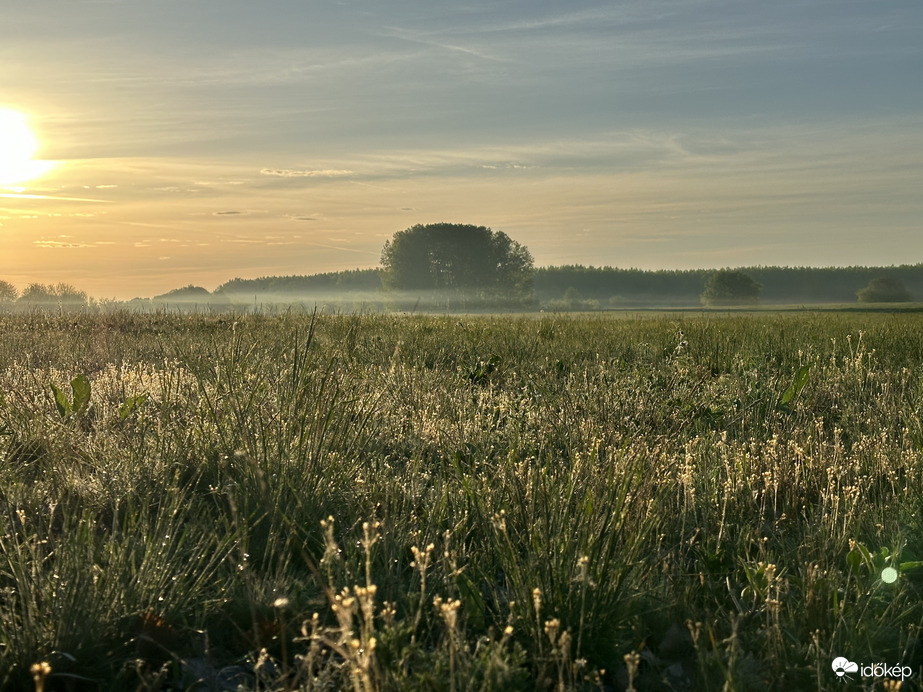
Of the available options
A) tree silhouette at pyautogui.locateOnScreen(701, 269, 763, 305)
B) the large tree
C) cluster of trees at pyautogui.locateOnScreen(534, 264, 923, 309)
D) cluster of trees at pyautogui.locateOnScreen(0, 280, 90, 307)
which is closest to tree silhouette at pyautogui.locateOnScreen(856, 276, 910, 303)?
tree silhouette at pyautogui.locateOnScreen(701, 269, 763, 305)

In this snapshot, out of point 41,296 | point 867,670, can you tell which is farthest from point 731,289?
point 867,670

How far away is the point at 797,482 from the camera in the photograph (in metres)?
3.92

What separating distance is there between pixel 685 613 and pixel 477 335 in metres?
8.72

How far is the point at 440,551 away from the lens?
10.2 ft

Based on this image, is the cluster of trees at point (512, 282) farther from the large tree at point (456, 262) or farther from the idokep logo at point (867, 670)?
the idokep logo at point (867, 670)

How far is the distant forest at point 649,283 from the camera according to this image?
103 m

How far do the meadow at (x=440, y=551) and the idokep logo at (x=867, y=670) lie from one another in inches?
0.8

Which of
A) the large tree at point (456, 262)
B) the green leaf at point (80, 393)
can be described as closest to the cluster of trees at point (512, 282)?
the large tree at point (456, 262)

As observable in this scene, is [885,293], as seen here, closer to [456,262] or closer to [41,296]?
[456,262]

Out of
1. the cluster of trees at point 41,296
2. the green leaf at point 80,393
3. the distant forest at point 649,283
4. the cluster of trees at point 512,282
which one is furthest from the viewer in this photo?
the distant forest at point 649,283

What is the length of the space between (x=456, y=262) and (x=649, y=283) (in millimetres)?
47984

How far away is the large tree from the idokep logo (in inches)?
2767

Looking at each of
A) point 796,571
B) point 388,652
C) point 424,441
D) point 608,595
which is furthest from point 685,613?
point 424,441

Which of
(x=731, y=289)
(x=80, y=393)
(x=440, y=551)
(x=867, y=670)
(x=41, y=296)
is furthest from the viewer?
(x=731, y=289)
